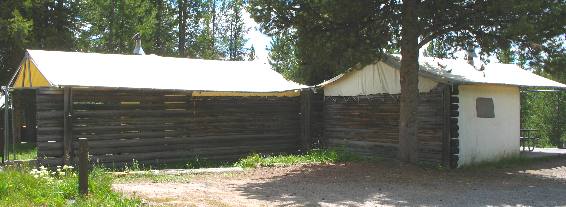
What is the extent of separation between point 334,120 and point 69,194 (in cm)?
1015

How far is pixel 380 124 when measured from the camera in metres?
16.2

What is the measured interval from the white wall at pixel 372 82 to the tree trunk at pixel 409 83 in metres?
1.14

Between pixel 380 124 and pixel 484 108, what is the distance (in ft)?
9.00

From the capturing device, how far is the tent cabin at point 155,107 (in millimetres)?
13367

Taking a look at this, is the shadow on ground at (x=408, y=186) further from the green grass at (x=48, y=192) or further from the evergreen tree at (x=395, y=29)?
the green grass at (x=48, y=192)

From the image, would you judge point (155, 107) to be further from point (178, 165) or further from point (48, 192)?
point (48, 192)

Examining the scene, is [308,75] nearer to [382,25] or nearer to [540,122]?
[382,25]

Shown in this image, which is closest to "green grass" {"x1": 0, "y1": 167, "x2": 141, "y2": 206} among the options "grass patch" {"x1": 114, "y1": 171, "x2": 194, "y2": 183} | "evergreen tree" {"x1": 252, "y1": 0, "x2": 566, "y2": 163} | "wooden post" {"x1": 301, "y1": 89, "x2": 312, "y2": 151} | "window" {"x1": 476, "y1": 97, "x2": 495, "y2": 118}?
"grass patch" {"x1": 114, "y1": 171, "x2": 194, "y2": 183}

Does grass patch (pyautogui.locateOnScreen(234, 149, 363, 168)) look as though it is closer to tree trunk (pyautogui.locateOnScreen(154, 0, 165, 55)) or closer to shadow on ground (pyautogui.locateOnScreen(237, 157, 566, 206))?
shadow on ground (pyautogui.locateOnScreen(237, 157, 566, 206))

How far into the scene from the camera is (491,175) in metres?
13.4

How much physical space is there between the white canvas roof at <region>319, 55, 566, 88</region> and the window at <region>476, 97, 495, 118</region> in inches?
21.7

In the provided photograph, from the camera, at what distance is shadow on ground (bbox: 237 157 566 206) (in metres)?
9.63

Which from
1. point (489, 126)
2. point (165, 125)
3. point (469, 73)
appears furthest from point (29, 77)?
point (489, 126)

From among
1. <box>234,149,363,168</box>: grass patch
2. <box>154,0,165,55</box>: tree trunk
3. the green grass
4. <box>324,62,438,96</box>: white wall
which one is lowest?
<box>234,149,363,168</box>: grass patch
